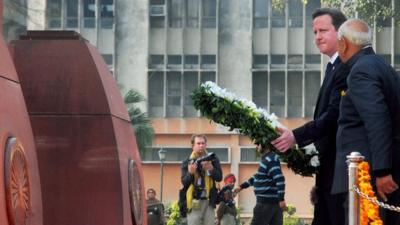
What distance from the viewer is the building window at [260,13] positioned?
5344cm

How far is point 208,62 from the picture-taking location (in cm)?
5347

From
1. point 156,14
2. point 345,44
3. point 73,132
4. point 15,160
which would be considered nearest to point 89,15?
point 156,14

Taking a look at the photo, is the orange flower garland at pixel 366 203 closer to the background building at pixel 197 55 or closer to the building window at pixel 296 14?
the background building at pixel 197 55

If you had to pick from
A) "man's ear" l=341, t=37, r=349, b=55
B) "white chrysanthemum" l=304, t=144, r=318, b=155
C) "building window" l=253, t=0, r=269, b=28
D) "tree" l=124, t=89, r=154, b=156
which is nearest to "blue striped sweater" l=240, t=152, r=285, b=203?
"white chrysanthemum" l=304, t=144, r=318, b=155

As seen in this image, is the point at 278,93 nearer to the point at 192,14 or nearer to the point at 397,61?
the point at 192,14

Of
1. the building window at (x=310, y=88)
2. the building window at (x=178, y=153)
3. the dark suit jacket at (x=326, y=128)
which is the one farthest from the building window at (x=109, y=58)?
the dark suit jacket at (x=326, y=128)

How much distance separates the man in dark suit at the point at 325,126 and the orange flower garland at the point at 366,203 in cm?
49

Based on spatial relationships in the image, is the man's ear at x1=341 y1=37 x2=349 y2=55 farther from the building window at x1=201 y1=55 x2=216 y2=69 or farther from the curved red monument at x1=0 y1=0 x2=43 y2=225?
the building window at x1=201 y1=55 x2=216 y2=69

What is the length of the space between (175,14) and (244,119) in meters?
46.1

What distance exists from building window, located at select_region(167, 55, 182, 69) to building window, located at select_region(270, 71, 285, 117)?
435 centimetres

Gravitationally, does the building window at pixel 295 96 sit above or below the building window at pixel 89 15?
below

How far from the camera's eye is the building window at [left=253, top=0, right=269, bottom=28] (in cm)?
5344

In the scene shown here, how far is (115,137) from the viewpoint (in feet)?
23.7

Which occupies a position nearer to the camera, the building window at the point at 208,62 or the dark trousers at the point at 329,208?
the dark trousers at the point at 329,208
